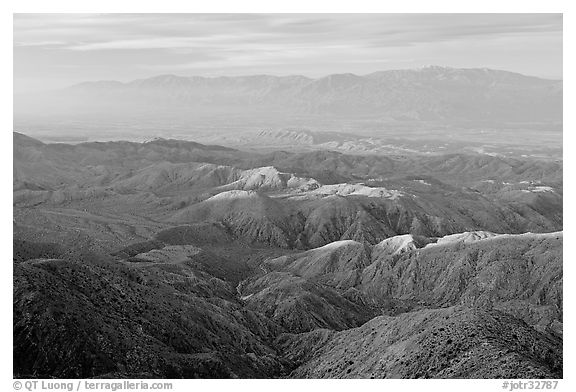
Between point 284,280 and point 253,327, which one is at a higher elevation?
point 253,327

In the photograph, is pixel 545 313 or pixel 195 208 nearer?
pixel 545 313

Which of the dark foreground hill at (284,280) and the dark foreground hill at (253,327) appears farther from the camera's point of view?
the dark foreground hill at (284,280)

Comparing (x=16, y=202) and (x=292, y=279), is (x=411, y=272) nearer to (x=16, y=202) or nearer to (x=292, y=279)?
(x=292, y=279)

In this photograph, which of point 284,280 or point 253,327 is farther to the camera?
point 284,280

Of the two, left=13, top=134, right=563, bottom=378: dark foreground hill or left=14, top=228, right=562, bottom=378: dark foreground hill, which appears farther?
left=13, top=134, right=563, bottom=378: dark foreground hill

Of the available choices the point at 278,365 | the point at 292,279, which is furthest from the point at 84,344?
the point at 292,279
